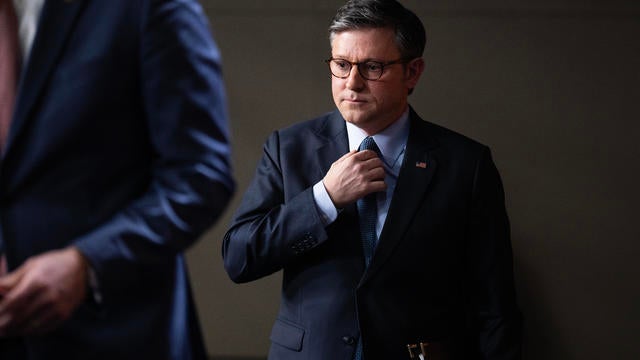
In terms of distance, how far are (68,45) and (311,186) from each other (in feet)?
4.34

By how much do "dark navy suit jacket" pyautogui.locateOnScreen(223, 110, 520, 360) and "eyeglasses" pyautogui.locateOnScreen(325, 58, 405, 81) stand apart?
0.61ft

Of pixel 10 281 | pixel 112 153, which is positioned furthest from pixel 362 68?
pixel 10 281

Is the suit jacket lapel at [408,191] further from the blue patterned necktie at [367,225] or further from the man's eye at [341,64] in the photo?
the man's eye at [341,64]

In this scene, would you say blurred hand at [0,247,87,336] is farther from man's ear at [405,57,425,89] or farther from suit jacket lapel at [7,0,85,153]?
man's ear at [405,57,425,89]

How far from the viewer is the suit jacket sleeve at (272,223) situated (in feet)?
7.81

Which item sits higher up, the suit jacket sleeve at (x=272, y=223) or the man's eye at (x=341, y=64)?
the man's eye at (x=341, y=64)

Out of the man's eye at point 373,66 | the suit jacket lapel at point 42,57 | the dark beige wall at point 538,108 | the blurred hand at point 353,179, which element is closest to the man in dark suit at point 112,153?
the suit jacket lapel at point 42,57

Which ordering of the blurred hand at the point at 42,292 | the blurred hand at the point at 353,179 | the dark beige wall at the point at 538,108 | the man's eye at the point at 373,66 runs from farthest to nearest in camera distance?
1. the dark beige wall at the point at 538,108
2. the man's eye at the point at 373,66
3. the blurred hand at the point at 353,179
4. the blurred hand at the point at 42,292

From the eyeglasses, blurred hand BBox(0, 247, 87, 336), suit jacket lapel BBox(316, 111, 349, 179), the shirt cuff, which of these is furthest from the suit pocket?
blurred hand BBox(0, 247, 87, 336)

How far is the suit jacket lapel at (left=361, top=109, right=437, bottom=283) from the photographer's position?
239 centimetres

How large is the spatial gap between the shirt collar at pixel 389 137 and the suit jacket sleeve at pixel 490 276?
0.20 m

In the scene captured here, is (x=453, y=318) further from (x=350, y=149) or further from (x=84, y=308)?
(x=84, y=308)

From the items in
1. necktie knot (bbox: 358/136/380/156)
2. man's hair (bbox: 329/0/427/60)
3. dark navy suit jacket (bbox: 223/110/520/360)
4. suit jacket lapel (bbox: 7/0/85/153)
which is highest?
man's hair (bbox: 329/0/427/60)

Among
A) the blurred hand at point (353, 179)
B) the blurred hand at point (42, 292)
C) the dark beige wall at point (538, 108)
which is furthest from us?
the dark beige wall at point (538, 108)
